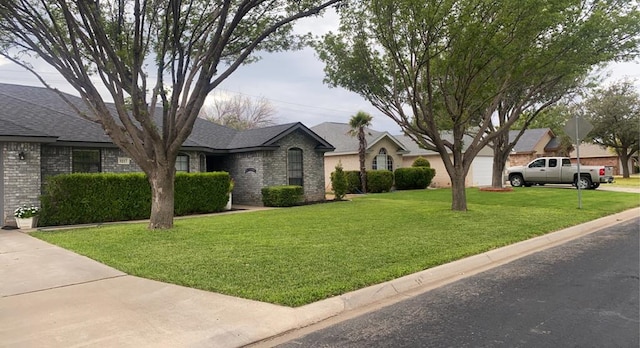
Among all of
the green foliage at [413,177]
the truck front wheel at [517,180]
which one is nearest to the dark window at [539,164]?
the truck front wheel at [517,180]

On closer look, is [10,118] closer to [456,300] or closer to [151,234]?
[151,234]

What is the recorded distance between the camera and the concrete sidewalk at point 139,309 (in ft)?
14.1

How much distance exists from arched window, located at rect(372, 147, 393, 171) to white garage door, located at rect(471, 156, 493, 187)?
7.59m

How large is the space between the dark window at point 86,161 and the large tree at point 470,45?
364 inches

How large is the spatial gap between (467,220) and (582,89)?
14.3 m

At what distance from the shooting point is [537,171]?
2784cm

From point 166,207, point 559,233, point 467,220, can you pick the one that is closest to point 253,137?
point 166,207

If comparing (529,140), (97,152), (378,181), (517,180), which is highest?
(529,140)

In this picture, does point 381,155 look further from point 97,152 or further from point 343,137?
point 97,152

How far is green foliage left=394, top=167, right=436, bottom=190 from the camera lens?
29.1m

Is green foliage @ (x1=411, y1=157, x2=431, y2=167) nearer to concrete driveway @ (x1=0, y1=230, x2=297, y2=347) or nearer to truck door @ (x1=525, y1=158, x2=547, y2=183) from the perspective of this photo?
truck door @ (x1=525, y1=158, x2=547, y2=183)

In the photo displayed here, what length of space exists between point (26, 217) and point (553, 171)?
27.4 metres

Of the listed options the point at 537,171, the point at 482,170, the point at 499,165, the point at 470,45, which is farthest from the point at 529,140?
the point at 470,45

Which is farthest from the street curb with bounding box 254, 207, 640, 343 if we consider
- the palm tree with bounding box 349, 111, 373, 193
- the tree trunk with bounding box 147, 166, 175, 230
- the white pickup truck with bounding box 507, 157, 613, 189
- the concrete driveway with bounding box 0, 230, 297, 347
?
the white pickup truck with bounding box 507, 157, 613, 189
